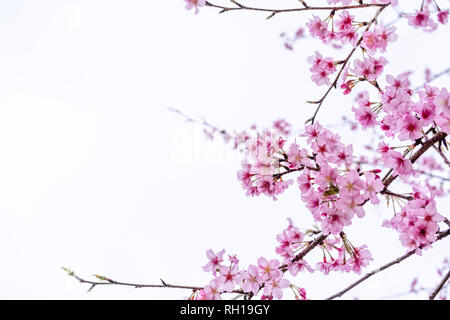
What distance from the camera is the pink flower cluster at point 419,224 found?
7.75 feet

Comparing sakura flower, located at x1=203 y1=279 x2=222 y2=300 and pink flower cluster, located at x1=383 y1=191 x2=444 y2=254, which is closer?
pink flower cluster, located at x1=383 y1=191 x2=444 y2=254

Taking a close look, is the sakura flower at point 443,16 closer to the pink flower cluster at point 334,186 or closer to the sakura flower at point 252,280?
the pink flower cluster at point 334,186

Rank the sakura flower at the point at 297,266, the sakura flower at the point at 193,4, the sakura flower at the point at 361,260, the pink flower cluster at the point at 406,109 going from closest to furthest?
the pink flower cluster at the point at 406,109 < the sakura flower at the point at 297,266 < the sakura flower at the point at 361,260 < the sakura flower at the point at 193,4

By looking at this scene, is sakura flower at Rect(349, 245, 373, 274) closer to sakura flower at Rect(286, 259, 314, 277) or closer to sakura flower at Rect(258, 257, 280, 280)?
sakura flower at Rect(286, 259, 314, 277)

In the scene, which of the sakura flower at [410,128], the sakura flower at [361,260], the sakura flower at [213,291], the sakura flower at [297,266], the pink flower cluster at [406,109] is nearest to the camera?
the pink flower cluster at [406,109]

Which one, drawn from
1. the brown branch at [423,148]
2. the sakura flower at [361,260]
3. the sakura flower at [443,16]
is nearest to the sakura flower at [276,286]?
the sakura flower at [361,260]

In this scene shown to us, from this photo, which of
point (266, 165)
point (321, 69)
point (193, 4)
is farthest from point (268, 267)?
point (193, 4)

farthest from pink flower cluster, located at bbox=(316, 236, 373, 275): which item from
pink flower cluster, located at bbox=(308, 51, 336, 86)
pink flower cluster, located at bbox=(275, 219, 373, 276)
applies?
pink flower cluster, located at bbox=(308, 51, 336, 86)

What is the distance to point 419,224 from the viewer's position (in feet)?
7.85

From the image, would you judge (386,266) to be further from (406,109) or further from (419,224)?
(406,109)

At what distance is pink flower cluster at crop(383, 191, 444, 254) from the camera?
7.75 ft

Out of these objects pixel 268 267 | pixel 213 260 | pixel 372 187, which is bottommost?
pixel 268 267
